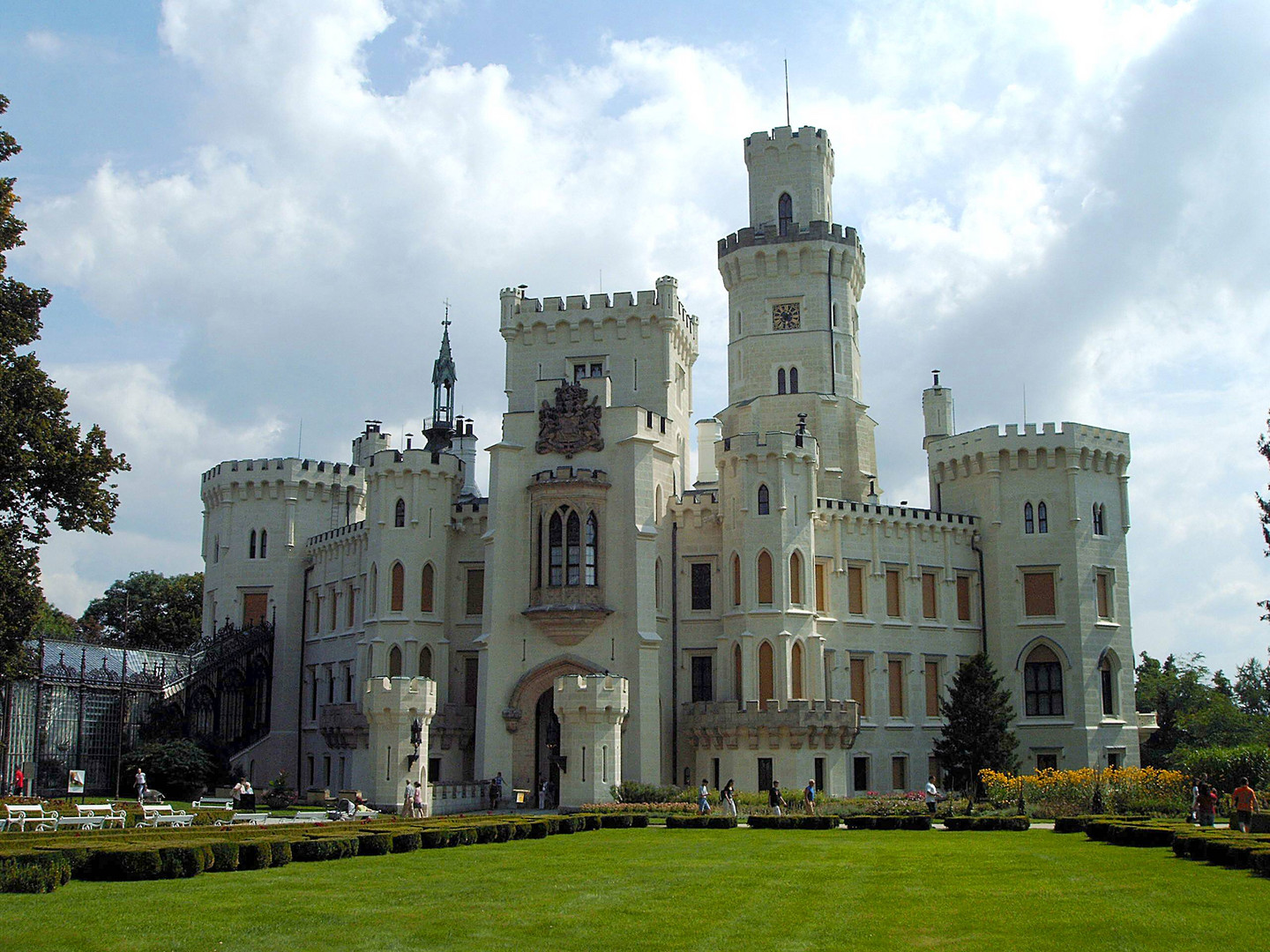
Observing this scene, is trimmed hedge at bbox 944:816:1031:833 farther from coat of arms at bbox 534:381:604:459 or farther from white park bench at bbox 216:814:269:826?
coat of arms at bbox 534:381:604:459

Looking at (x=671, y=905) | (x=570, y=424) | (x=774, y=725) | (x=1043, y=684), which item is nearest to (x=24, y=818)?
(x=671, y=905)

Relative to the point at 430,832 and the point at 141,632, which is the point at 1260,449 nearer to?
the point at 430,832

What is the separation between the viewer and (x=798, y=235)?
65.3 metres

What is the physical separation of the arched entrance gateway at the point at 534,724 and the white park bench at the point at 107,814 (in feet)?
65.7

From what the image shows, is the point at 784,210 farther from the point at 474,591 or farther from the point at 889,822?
the point at 889,822

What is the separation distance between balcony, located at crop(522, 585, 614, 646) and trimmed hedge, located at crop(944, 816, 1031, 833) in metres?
18.4

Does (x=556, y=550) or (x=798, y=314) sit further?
(x=798, y=314)

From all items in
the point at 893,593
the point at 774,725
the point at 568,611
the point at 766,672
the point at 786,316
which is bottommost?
the point at 774,725

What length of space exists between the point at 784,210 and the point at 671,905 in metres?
51.0

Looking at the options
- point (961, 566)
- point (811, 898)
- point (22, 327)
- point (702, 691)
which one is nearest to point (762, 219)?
point (961, 566)

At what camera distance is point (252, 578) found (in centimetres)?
7000

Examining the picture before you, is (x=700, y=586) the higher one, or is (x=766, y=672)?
(x=700, y=586)

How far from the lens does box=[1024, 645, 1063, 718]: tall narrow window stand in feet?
192

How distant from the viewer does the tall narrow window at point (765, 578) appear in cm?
5431
